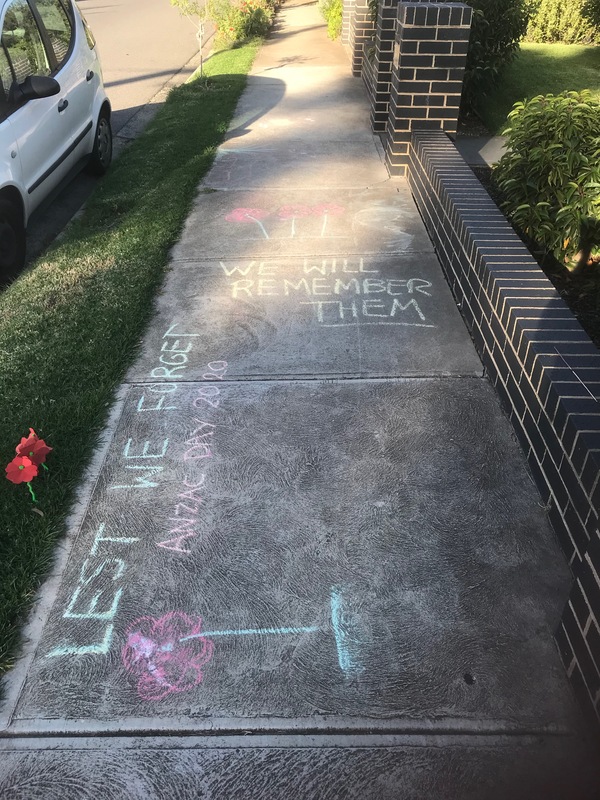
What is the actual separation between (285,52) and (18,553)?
12393 millimetres

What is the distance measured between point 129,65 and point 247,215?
29.3 ft

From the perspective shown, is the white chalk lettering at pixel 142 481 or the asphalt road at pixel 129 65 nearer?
the white chalk lettering at pixel 142 481

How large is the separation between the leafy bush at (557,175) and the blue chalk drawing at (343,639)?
9.56 feet

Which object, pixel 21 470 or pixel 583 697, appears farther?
pixel 21 470

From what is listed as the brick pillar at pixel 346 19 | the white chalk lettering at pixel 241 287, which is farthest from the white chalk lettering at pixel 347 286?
the brick pillar at pixel 346 19

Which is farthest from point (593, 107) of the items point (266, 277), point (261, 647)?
point (261, 647)

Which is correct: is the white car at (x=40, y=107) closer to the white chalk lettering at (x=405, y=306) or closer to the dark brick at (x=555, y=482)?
the white chalk lettering at (x=405, y=306)

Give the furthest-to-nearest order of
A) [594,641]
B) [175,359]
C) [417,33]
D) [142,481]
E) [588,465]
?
[417,33] < [175,359] < [142,481] < [588,465] < [594,641]

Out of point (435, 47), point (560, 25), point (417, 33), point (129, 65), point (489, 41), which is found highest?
point (417, 33)

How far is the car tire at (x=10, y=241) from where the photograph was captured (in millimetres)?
5043

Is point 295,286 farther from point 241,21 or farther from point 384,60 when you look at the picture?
point 241,21

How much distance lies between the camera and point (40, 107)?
547cm

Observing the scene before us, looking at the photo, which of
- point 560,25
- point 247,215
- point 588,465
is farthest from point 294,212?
point 560,25

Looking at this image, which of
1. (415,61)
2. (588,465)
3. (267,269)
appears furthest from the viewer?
(415,61)
